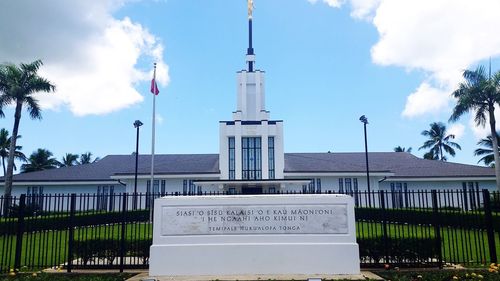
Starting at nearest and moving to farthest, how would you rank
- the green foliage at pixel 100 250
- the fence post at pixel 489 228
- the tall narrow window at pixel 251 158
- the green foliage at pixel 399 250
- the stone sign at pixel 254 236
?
the stone sign at pixel 254 236 → the fence post at pixel 489 228 → the green foliage at pixel 399 250 → the green foliage at pixel 100 250 → the tall narrow window at pixel 251 158

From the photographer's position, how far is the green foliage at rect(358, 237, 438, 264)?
10.9 metres

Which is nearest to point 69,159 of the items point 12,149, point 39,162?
point 39,162

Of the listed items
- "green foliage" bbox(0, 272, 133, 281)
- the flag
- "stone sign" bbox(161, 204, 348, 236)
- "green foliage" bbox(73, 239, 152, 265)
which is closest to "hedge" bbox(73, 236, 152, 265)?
"green foliage" bbox(73, 239, 152, 265)

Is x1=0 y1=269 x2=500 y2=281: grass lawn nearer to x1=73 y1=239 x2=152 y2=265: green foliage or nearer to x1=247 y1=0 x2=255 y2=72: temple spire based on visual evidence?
x1=73 y1=239 x2=152 y2=265: green foliage

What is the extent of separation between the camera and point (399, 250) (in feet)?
36.3

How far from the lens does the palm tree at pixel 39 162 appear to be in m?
57.2

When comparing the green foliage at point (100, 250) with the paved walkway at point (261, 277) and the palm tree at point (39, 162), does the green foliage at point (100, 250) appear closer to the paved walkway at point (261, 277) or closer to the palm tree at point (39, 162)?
the paved walkway at point (261, 277)

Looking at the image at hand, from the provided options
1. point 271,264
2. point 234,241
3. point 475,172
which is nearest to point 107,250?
point 234,241

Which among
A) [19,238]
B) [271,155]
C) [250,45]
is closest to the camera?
[19,238]

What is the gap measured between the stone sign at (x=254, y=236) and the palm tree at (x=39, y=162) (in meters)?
54.6

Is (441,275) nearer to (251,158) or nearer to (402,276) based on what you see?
(402,276)

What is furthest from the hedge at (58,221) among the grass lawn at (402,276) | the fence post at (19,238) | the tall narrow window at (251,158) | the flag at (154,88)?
the tall narrow window at (251,158)

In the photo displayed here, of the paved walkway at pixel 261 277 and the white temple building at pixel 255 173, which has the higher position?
the white temple building at pixel 255 173

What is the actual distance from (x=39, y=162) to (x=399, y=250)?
193 ft
